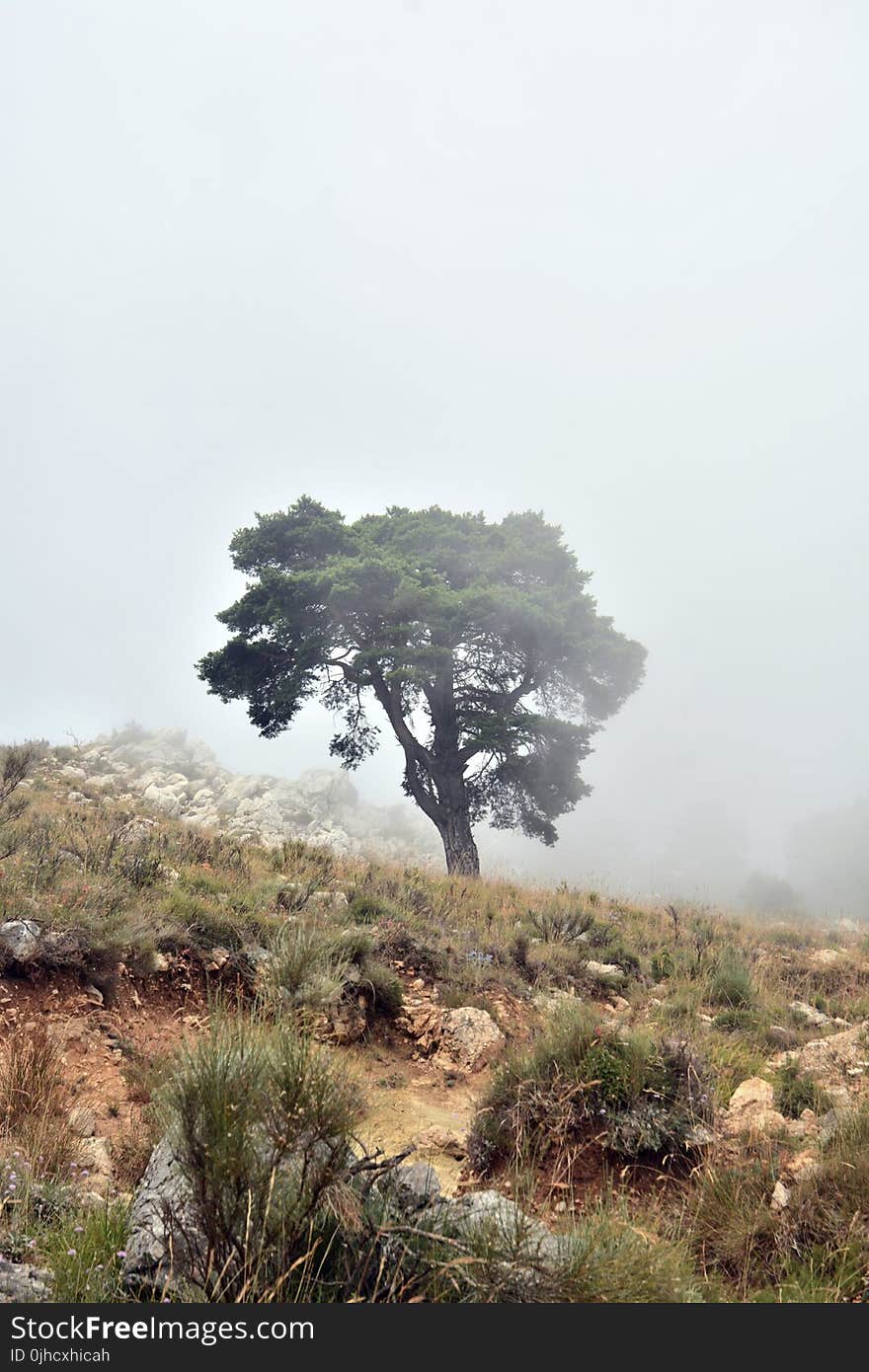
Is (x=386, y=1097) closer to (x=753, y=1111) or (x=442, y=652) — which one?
(x=753, y=1111)

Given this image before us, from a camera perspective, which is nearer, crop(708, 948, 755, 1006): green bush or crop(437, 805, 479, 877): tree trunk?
crop(708, 948, 755, 1006): green bush

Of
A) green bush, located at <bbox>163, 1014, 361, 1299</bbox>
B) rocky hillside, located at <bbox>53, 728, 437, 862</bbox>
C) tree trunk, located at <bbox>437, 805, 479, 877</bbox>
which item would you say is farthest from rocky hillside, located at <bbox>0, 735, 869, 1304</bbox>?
rocky hillside, located at <bbox>53, 728, 437, 862</bbox>

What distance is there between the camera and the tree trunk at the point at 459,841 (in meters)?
19.0

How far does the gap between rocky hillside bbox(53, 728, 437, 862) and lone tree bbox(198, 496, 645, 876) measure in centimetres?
430

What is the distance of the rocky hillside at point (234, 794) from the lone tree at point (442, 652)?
14.1 ft

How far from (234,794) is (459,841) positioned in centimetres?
1744

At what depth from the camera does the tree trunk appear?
19.0m

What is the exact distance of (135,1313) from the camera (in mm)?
2242

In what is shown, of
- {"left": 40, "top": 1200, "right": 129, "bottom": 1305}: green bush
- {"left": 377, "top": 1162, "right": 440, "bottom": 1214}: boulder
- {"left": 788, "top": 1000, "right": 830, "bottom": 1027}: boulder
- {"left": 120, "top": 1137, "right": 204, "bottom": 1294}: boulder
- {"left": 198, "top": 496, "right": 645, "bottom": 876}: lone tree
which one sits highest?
{"left": 198, "top": 496, "right": 645, "bottom": 876}: lone tree

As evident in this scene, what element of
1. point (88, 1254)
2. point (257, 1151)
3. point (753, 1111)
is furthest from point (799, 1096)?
point (88, 1254)

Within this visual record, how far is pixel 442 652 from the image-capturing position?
19.2 metres

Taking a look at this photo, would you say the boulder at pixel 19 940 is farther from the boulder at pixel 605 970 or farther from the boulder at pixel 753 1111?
the boulder at pixel 605 970

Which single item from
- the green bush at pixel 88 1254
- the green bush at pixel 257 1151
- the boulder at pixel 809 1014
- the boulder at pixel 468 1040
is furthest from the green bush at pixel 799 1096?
the green bush at pixel 88 1254

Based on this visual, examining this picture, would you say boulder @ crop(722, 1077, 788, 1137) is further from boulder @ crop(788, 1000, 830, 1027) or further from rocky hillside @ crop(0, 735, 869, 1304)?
boulder @ crop(788, 1000, 830, 1027)
